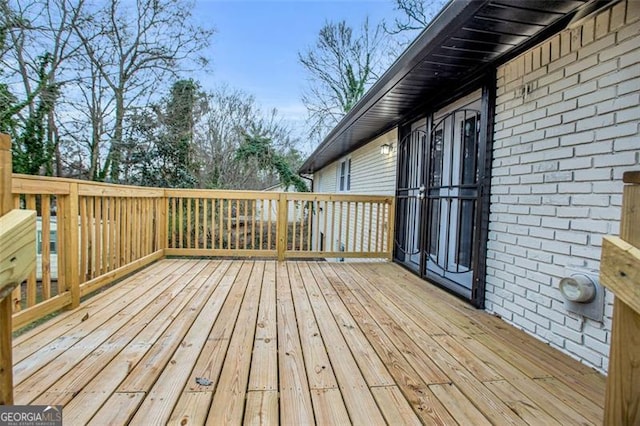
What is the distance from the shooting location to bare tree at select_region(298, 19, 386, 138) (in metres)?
13.3

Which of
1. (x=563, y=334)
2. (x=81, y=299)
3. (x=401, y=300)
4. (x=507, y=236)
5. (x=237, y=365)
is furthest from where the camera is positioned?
(x=401, y=300)

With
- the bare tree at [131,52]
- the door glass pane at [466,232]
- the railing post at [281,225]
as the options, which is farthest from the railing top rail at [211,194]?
the bare tree at [131,52]

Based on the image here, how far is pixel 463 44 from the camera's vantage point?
2480mm

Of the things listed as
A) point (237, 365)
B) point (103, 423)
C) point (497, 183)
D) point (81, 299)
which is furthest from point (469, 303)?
point (81, 299)

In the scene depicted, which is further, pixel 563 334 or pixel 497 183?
pixel 497 183

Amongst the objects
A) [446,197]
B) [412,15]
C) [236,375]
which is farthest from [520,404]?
[412,15]

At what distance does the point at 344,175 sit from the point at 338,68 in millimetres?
6969

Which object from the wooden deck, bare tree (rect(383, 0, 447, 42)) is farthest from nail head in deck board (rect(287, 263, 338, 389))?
bare tree (rect(383, 0, 447, 42))

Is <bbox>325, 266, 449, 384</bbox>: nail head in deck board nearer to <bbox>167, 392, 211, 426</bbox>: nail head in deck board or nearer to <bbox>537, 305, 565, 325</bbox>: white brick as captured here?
<bbox>537, 305, 565, 325</bbox>: white brick

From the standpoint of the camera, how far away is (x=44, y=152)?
23.3ft

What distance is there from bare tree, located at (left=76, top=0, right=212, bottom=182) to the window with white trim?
192 inches

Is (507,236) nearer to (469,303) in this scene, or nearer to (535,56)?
(469,303)

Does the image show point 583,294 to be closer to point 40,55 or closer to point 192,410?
point 192,410

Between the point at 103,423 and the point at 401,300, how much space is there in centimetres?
239
